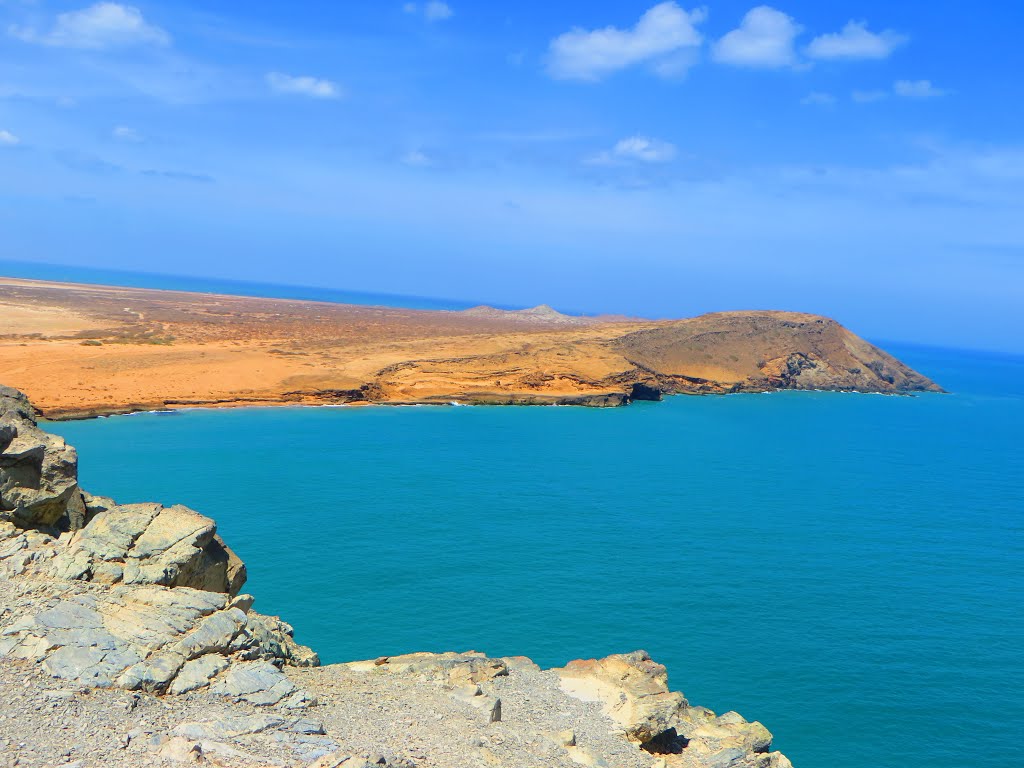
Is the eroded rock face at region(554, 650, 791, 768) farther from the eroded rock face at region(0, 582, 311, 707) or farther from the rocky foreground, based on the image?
the eroded rock face at region(0, 582, 311, 707)

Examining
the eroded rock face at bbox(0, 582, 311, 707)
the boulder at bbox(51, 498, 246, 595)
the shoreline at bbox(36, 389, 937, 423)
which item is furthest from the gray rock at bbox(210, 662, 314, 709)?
the shoreline at bbox(36, 389, 937, 423)

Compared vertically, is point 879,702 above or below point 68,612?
below

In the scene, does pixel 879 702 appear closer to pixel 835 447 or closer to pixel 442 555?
pixel 442 555

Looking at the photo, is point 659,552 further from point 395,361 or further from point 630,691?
point 395,361

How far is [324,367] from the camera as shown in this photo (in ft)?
226

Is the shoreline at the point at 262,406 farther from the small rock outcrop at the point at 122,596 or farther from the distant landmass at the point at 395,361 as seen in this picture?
the small rock outcrop at the point at 122,596

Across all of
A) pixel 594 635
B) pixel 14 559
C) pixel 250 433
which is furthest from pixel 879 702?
pixel 250 433

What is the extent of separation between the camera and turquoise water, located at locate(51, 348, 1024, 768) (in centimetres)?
2086

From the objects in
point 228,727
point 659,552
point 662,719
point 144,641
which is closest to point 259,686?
point 228,727

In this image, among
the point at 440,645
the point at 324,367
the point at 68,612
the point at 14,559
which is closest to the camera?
the point at 68,612

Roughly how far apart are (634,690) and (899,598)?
1408 centimetres

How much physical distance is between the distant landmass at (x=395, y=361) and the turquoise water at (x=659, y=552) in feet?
24.5

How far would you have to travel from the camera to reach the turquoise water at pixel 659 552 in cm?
2086

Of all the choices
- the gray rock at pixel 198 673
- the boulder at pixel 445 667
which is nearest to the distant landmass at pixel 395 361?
the boulder at pixel 445 667
